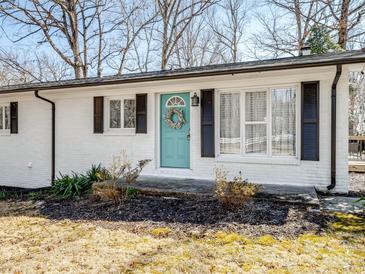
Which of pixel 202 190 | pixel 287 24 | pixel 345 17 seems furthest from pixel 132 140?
pixel 287 24

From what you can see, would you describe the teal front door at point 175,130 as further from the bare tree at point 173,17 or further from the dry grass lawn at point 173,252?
the bare tree at point 173,17

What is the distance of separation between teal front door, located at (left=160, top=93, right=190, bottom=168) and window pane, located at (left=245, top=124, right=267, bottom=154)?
1452mm

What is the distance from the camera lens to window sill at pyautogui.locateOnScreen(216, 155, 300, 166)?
6.21 metres

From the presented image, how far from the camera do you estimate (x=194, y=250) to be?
3.42 m

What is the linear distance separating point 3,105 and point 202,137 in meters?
6.60

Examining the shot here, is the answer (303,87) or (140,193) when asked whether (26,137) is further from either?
(303,87)

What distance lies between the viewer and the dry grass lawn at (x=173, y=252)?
2979 millimetres

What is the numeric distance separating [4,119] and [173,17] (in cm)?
→ 1220

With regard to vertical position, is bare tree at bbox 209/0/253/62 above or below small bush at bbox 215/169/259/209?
above

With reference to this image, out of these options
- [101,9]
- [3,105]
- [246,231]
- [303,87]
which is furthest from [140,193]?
[101,9]

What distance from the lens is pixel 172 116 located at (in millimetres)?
7367

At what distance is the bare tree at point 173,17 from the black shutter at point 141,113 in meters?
10.8

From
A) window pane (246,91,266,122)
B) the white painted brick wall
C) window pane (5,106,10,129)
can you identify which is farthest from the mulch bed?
window pane (5,106,10,129)

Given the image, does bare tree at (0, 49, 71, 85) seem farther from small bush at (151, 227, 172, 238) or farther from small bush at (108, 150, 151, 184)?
small bush at (151, 227, 172, 238)
